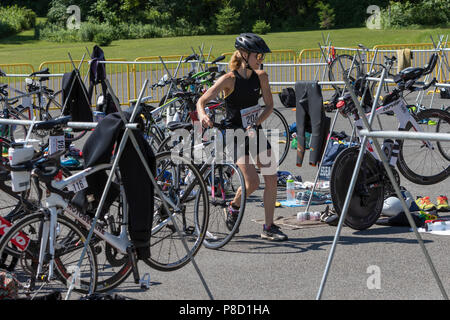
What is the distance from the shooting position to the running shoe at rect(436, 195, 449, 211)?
27.9 feet

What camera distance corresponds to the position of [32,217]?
5.19 meters

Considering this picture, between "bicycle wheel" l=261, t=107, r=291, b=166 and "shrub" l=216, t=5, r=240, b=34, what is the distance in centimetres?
3534

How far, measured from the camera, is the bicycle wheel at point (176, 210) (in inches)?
261

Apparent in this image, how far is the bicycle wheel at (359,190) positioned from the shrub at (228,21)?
39659mm

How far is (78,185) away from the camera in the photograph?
216 inches

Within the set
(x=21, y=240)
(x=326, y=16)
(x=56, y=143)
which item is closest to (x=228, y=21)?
(x=326, y=16)

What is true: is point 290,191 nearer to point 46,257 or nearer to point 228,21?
point 46,257

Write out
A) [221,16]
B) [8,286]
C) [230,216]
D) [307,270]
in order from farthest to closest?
1. [221,16]
2. [230,216]
3. [307,270]
4. [8,286]

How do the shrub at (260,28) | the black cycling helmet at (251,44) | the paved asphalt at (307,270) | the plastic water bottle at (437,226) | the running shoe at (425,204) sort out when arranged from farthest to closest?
the shrub at (260,28) → the running shoe at (425,204) → the plastic water bottle at (437,226) → the black cycling helmet at (251,44) → the paved asphalt at (307,270)

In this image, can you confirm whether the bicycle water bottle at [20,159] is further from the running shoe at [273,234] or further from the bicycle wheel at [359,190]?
the bicycle wheel at [359,190]

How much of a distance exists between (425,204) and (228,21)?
39382 millimetres

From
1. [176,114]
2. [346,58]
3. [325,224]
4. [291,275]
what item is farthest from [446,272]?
[346,58]

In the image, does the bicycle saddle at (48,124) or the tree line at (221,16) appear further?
the tree line at (221,16)

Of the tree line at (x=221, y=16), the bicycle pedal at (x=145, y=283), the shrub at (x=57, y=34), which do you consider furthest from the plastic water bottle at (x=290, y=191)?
the shrub at (x=57, y=34)
